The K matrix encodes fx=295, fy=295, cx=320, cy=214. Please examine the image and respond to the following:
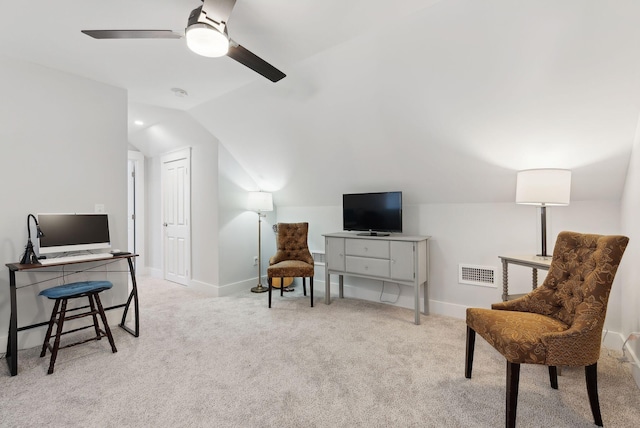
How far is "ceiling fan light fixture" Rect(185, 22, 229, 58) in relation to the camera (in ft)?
4.96

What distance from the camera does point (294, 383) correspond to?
6.54ft

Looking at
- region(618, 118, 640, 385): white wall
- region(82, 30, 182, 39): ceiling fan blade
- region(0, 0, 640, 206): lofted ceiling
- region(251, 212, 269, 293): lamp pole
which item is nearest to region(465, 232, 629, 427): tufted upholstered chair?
region(618, 118, 640, 385): white wall

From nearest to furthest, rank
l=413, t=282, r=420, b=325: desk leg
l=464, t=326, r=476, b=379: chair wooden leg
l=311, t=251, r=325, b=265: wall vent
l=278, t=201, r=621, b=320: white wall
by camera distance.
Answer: l=464, t=326, r=476, b=379: chair wooden leg < l=278, t=201, r=621, b=320: white wall < l=413, t=282, r=420, b=325: desk leg < l=311, t=251, r=325, b=265: wall vent

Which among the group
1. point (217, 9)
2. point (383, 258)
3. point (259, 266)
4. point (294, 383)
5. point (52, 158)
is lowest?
point (294, 383)

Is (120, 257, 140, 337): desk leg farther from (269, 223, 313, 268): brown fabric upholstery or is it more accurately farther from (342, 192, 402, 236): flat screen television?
(342, 192, 402, 236): flat screen television

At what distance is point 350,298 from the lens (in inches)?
154

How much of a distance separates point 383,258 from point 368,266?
213mm

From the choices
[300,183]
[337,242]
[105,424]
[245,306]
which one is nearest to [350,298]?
[337,242]

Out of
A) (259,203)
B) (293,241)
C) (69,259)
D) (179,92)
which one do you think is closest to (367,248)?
(293,241)

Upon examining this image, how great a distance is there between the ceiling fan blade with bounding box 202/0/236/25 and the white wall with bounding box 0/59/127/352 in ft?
7.26

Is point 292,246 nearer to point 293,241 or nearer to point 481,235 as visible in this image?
point 293,241

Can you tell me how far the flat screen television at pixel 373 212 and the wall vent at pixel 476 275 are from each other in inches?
31.2

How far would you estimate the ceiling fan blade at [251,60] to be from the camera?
5.70 ft

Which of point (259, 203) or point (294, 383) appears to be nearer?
point (294, 383)
